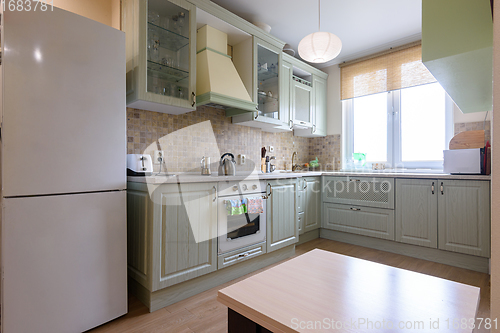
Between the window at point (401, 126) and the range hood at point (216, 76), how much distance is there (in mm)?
2040

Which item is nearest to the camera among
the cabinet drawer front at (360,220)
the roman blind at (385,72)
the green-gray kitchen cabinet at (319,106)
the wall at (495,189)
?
the wall at (495,189)

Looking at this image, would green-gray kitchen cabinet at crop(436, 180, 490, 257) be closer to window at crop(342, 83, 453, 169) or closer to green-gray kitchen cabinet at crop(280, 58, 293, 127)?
window at crop(342, 83, 453, 169)

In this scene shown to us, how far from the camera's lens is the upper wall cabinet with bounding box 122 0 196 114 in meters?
2.14

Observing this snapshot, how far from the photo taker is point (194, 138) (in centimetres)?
281

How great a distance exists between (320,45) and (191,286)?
2.21m

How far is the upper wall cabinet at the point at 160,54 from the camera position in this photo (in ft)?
7.02

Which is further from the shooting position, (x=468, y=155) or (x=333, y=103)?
(x=333, y=103)

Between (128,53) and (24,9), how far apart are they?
35.5 inches

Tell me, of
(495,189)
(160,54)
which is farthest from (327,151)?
(495,189)

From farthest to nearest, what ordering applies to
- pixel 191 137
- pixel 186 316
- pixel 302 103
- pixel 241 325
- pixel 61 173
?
pixel 302 103, pixel 191 137, pixel 186 316, pixel 61 173, pixel 241 325

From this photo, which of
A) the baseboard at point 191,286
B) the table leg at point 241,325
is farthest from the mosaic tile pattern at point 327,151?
the table leg at point 241,325

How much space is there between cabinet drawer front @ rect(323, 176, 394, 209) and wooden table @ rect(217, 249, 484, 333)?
248 centimetres

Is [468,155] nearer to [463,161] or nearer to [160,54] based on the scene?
[463,161]

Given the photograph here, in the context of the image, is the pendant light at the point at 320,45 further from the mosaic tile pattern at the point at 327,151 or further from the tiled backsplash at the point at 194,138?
the mosaic tile pattern at the point at 327,151
